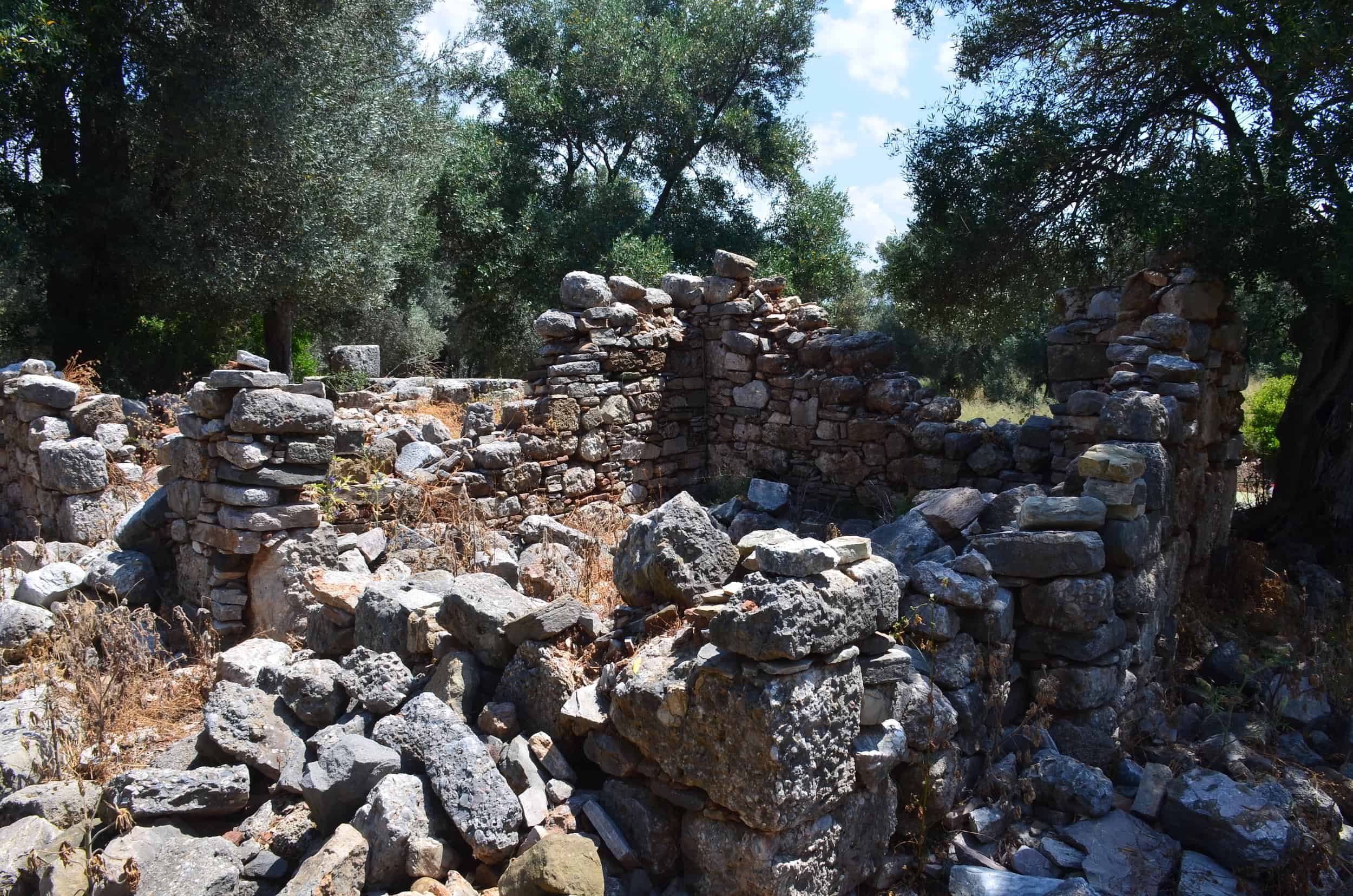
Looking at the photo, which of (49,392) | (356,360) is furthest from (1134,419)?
(356,360)

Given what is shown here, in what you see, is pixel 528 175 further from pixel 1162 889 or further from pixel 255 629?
pixel 1162 889

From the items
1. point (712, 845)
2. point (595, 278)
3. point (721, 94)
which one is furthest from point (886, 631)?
point (721, 94)

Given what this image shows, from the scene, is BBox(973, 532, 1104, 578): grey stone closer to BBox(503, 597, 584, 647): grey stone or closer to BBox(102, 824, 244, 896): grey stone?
BBox(503, 597, 584, 647): grey stone

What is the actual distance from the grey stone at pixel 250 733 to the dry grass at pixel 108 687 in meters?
0.55

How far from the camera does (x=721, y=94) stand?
59.2 feet

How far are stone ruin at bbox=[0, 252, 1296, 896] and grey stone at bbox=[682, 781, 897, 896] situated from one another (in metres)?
0.01

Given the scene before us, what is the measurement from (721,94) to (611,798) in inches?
649

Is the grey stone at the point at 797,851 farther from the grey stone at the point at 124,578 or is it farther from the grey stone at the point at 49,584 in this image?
the grey stone at the point at 49,584

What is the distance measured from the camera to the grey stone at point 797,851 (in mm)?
3504

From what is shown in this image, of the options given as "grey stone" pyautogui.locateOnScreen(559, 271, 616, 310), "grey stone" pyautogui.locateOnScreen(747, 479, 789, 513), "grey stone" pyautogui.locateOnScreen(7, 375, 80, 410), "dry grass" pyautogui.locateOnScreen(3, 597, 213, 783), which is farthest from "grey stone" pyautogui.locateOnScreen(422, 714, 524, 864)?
"grey stone" pyautogui.locateOnScreen(7, 375, 80, 410)

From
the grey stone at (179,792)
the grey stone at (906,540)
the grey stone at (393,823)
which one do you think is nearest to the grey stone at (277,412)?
the grey stone at (179,792)

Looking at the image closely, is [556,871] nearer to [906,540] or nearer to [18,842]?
[18,842]

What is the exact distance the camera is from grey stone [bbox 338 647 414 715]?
4.40m

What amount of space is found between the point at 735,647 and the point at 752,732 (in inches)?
12.3
